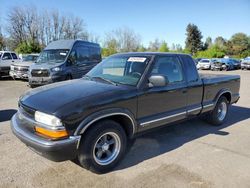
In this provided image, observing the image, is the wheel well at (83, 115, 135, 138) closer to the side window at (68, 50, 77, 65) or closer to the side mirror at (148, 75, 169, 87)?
the side mirror at (148, 75, 169, 87)

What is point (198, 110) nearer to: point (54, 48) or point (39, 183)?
point (39, 183)

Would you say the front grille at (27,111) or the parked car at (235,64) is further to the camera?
the parked car at (235,64)

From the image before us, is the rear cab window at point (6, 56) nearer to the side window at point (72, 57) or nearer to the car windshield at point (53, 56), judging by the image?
the car windshield at point (53, 56)

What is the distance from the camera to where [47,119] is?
121 inches

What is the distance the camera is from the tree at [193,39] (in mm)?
62406

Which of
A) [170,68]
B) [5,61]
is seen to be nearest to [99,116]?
[170,68]

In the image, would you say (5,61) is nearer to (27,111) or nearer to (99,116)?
(27,111)

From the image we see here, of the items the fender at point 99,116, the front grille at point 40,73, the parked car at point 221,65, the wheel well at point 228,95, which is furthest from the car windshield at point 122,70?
the parked car at point 221,65

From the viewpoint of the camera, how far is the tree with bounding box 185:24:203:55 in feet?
205

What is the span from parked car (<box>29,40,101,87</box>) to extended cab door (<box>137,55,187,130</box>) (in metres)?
6.92

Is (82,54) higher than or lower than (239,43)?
lower

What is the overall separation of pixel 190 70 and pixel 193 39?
202ft

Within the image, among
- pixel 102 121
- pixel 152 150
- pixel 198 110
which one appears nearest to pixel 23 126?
pixel 102 121

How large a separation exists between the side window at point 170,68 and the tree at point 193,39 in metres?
61.1
